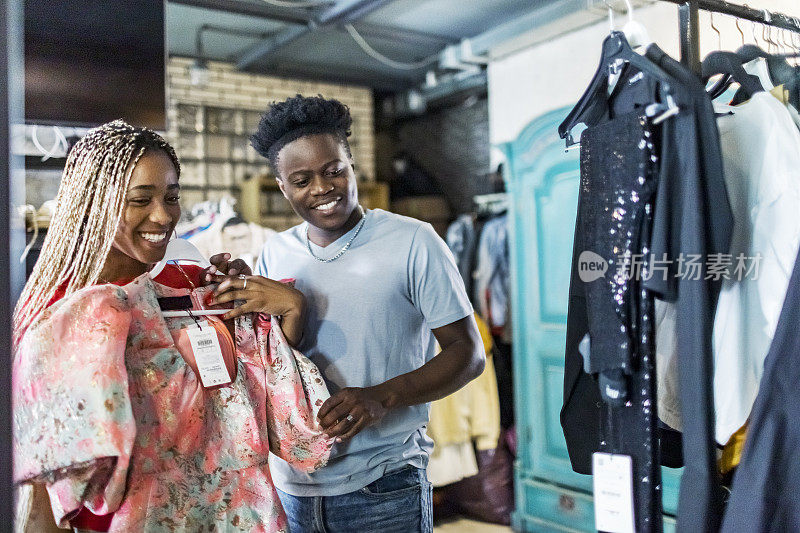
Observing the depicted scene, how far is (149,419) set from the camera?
4.02 ft

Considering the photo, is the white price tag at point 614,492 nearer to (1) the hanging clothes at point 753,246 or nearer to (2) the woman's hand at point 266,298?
(1) the hanging clothes at point 753,246

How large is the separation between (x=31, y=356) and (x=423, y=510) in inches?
37.0

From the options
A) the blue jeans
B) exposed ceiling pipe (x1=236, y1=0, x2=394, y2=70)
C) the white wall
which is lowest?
the blue jeans

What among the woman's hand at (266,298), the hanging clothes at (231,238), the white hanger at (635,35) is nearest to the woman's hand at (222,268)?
the woman's hand at (266,298)

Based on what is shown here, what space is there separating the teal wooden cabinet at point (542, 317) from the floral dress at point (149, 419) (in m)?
2.20

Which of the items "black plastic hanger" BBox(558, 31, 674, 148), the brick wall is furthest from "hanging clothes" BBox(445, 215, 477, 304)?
"black plastic hanger" BBox(558, 31, 674, 148)

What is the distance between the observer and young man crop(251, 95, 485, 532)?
157 cm

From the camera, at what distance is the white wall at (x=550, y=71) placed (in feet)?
10.4

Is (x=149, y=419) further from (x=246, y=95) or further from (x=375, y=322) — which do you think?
(x=246, y=95)

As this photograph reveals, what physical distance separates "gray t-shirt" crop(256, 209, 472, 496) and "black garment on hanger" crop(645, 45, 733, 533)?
1.72ft

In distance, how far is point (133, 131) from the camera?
135 cm

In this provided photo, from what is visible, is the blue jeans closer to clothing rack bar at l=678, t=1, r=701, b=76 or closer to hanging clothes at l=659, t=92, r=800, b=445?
hanging clothes at l=659, t=92, r=800, b=445

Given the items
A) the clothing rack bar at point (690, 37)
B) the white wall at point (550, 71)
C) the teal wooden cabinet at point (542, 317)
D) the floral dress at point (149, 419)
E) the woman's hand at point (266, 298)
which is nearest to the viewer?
the floral dress at point (149, 419)

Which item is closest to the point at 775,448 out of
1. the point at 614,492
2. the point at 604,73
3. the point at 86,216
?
the point at 614,492
